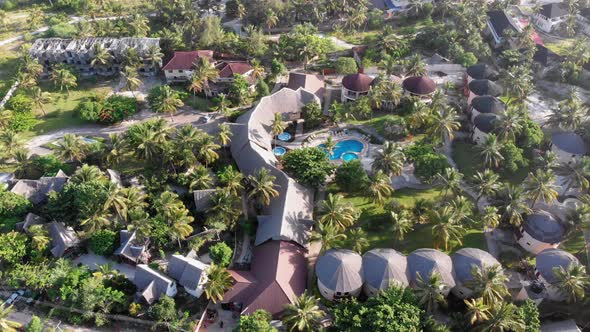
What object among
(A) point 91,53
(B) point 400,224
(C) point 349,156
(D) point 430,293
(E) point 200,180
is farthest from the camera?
(A) point 91,53

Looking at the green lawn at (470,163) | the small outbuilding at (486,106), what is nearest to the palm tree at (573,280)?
the green lawn at (470,163)

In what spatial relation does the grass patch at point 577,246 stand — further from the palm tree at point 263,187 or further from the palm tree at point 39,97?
the palm tree at point 39,97

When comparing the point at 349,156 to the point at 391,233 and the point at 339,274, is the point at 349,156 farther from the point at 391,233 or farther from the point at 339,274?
the point at 339,274

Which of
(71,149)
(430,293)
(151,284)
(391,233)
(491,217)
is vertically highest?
(71,149)

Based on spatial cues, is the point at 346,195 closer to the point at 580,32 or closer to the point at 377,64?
the point at 377,64

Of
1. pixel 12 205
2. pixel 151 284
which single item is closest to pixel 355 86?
pixel 151 284

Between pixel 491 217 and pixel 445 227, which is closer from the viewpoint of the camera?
pixel 445 227

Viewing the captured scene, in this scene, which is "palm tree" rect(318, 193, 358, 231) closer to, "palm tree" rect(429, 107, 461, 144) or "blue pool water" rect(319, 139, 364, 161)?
"blue pool water" rect(319, 139, 364, 161)
